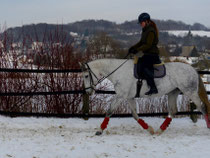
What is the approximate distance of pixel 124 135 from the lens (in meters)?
6.03

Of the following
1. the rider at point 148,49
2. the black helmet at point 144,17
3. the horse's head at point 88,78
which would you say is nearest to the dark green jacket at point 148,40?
the rider at point 148,49

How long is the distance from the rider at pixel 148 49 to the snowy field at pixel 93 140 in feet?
4.14

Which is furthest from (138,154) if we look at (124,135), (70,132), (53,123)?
(53,123)

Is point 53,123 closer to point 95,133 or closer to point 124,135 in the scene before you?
point 95,133

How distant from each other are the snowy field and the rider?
1.26 meters

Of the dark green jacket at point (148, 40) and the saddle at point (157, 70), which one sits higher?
the dark green jacket at point (148, 40)

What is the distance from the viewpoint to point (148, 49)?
5.83 metres

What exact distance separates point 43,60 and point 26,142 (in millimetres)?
3343

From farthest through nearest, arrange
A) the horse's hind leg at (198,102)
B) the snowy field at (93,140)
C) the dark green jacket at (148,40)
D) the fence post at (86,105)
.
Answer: the fence post at (86,105)
the horse's hind leg at (198,102)
the dark green jacket at (148,40)
the snowy field at (93,140)

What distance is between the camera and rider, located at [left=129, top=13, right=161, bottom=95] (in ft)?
18.9

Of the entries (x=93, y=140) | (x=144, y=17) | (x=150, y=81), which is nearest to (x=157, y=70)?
(x=150, y=81)

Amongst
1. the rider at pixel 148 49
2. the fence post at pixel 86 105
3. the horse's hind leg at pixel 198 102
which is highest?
the rider at pixel 148 49

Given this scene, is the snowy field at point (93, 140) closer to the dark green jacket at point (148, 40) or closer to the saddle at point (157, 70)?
the saddle at point (157, 70)

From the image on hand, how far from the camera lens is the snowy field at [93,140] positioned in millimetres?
4824
